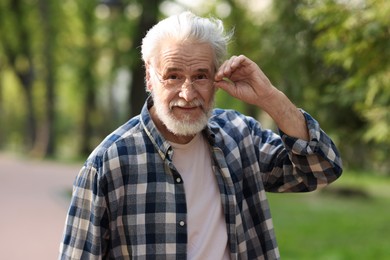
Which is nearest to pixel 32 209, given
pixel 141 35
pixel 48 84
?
pixel 141 35

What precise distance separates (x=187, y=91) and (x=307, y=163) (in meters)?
0.57

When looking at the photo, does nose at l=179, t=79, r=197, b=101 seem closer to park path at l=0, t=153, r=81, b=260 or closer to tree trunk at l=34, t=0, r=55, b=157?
park path at l=0, t=153, r=81, b=260

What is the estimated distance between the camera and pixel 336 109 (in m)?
10.1

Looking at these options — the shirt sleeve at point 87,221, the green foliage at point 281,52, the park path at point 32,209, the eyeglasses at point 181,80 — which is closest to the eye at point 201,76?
the eyeglasses at point 181,80

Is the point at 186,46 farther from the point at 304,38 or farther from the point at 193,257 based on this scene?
the point at 304,38

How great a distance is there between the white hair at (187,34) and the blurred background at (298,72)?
0.41 m

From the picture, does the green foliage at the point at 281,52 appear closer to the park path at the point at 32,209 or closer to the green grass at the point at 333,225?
the green grass at the point at 333,225

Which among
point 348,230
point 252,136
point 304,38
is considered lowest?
point 252,136

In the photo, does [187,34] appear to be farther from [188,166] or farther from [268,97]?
[188,166]

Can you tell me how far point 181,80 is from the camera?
2.53 m

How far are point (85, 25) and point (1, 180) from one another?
482 inches

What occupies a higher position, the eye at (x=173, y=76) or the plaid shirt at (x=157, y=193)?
the eye at (x=173, y=76)

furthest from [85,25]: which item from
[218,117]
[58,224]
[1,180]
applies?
[218,117]

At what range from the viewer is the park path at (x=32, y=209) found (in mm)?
8320
